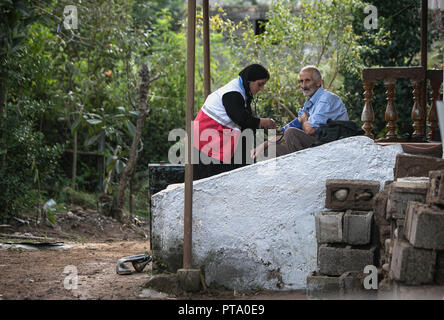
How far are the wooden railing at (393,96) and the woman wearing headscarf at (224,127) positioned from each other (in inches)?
33.7

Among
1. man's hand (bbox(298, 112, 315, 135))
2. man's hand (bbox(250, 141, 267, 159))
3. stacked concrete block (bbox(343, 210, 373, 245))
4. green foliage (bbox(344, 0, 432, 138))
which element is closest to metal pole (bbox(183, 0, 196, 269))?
man's hand (bbox(250, 141, 267, 159))

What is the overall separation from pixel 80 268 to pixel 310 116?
8.42ft

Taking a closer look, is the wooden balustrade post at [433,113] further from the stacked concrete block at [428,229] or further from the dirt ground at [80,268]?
the stacked concrete block at [428,229]

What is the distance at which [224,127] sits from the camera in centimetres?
536

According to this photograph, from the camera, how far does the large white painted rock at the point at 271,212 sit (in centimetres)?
468

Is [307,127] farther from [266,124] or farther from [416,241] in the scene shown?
[416,241]

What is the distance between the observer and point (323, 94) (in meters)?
5.33

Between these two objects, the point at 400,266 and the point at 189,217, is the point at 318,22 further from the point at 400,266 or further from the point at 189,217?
the point at 400,266

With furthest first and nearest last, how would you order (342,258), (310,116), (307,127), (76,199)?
(76,199), (310,116), (307,127), (342,258)

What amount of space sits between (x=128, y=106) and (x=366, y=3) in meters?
4.41

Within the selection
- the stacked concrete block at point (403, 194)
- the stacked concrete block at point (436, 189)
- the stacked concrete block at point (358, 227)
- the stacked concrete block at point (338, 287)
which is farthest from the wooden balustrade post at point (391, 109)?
the stacked concrete block at point (436, 189)

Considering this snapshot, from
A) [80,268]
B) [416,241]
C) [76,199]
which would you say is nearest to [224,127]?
[80,268]

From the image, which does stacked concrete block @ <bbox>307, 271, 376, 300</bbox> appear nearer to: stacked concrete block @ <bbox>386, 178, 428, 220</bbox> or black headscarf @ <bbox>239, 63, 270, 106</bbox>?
stacked concrete block @ <bbox>386, 178, 428, 220</bbox>
